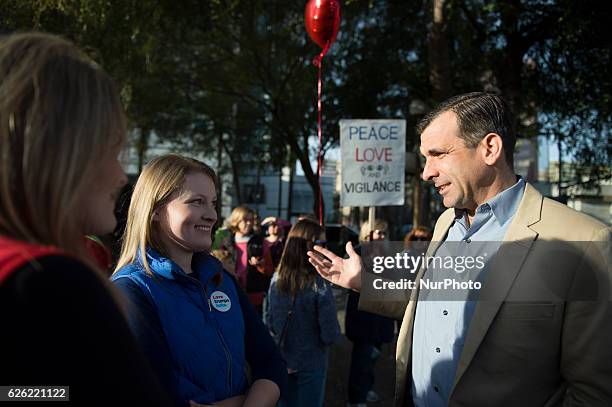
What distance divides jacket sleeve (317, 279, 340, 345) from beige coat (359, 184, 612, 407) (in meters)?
2.11

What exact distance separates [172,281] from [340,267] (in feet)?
2.84

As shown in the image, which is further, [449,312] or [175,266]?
[449,312]

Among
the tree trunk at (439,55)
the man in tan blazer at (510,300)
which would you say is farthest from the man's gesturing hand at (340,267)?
the tree trunk at (439,55)

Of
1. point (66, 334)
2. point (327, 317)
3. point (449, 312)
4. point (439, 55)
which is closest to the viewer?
point (66, 334)

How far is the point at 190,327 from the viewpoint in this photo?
1.78 meters

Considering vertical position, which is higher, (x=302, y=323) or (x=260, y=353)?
(x=260, y=353)

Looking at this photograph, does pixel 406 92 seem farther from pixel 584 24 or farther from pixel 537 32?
pixel 584 24

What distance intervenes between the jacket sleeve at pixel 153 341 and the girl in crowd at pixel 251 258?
4060mm

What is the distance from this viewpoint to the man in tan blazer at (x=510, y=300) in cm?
175

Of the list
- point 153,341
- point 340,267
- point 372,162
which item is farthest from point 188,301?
point 372,162

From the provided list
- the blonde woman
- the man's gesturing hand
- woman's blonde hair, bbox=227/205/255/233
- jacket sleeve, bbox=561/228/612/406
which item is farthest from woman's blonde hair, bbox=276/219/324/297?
the blonde woman

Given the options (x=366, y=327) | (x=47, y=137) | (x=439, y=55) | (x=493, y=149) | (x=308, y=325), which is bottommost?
(x=366, y=327)

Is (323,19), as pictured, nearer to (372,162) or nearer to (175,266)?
(372,162)

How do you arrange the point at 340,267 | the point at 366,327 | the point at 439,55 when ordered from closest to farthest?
the point at 340,267 < the point at 366,327 < the point at 439,55
